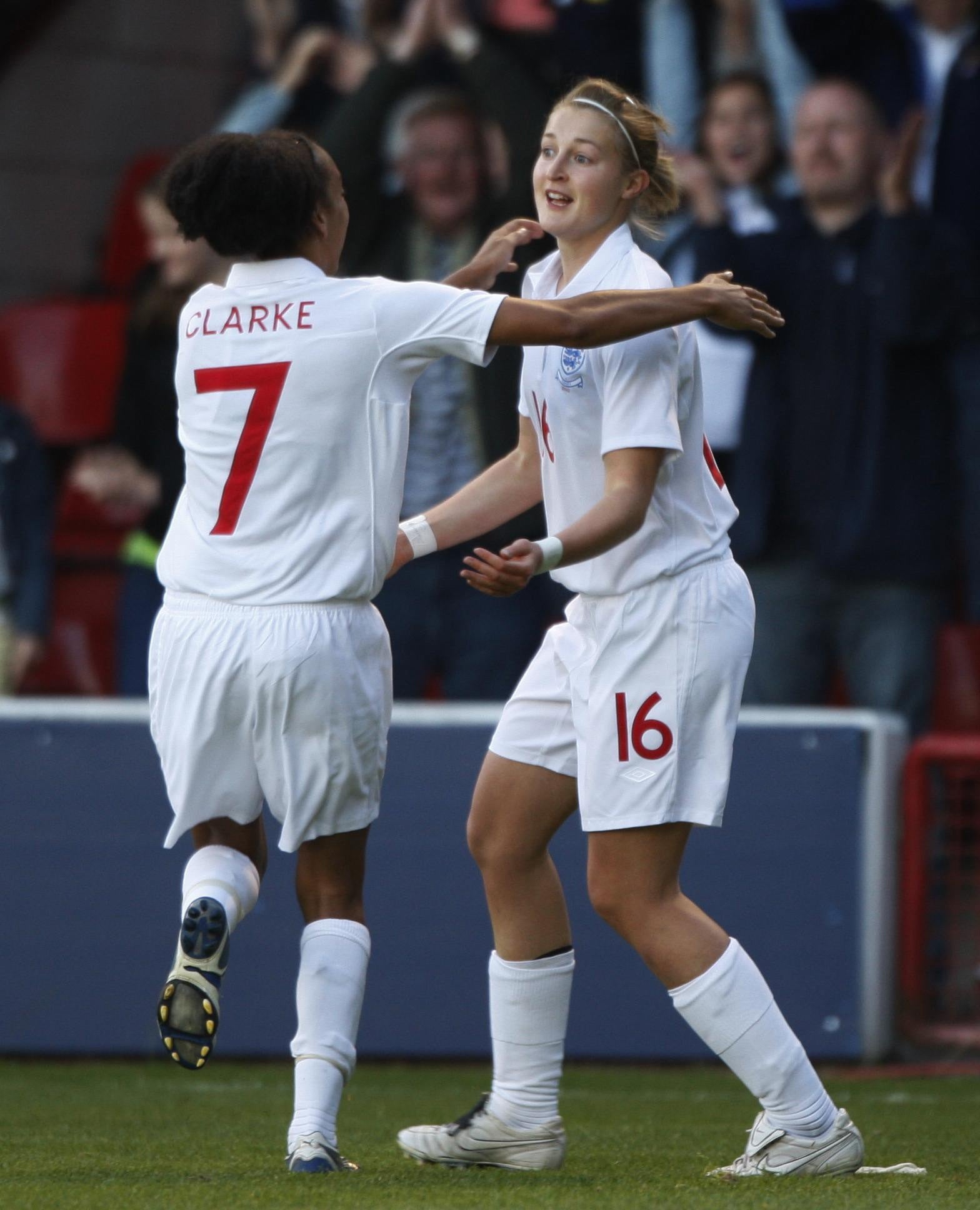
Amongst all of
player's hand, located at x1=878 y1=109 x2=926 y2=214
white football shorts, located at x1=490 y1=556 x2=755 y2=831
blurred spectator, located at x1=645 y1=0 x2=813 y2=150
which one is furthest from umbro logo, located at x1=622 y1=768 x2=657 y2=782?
blurred spectator, located at x1=645 y1=0 x2=813 y2=150

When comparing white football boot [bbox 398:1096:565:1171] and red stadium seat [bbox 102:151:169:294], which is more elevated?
red stadium seat [bbox 102:151:169:294]

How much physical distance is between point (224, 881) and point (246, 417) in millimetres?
795

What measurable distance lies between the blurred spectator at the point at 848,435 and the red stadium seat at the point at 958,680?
0.63m

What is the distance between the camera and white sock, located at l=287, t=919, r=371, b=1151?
3443 mm

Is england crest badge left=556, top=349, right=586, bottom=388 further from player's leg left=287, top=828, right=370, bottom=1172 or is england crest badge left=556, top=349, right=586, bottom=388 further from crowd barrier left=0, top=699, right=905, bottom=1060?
crowd barrier left=0, top=699, right=905, bottom=1060

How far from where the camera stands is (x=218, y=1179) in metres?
3.48

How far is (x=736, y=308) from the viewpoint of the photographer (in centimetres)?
348

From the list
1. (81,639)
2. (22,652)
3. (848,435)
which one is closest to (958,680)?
(848,435)

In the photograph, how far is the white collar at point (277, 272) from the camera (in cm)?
350

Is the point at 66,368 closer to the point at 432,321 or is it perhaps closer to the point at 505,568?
the point at 432,321

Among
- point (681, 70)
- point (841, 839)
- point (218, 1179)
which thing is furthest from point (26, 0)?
point (218, 1179)

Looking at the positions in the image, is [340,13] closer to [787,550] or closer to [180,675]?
[787,550]

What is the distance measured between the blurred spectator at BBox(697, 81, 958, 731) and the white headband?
2.93 metres

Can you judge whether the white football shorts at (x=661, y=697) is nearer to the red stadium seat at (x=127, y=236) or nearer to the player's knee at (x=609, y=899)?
the player's knee at (x=609, y=899)
